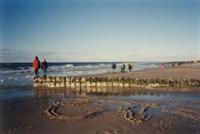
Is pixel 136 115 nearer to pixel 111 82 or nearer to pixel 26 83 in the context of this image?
pixel 111 82

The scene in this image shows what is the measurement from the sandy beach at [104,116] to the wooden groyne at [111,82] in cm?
684

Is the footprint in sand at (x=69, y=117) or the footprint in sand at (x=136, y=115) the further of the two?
the footprint in sand at (x=69, y=117)

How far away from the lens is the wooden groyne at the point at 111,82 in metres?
26.5

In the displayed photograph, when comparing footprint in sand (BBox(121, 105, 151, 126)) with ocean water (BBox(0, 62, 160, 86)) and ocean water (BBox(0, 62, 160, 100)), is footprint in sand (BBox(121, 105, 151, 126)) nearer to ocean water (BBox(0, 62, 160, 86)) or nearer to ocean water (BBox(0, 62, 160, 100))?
ocean water (BBox(0, 62, 160, 100))

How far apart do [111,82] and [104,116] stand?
14.2m

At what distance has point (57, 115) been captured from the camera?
14.7 meters

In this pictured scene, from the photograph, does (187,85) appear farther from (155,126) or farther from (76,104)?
(155,126)

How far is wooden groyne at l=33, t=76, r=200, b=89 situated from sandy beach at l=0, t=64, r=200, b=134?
684cm

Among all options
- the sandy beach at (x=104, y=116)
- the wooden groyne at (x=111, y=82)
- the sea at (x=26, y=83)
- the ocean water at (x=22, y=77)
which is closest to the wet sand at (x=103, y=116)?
the sandy beach at (x=104, y=116)

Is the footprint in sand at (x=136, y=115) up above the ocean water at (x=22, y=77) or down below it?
below

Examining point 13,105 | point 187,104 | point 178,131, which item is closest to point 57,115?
point 13,105

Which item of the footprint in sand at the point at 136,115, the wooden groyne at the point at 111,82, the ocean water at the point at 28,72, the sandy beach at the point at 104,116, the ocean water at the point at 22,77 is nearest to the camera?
the sandy beach at the point at 104,116

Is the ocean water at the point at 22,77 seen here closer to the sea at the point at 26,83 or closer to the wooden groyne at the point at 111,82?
the sea at the point at 26,83

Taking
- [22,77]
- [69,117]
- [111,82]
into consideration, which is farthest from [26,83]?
[69,117]
